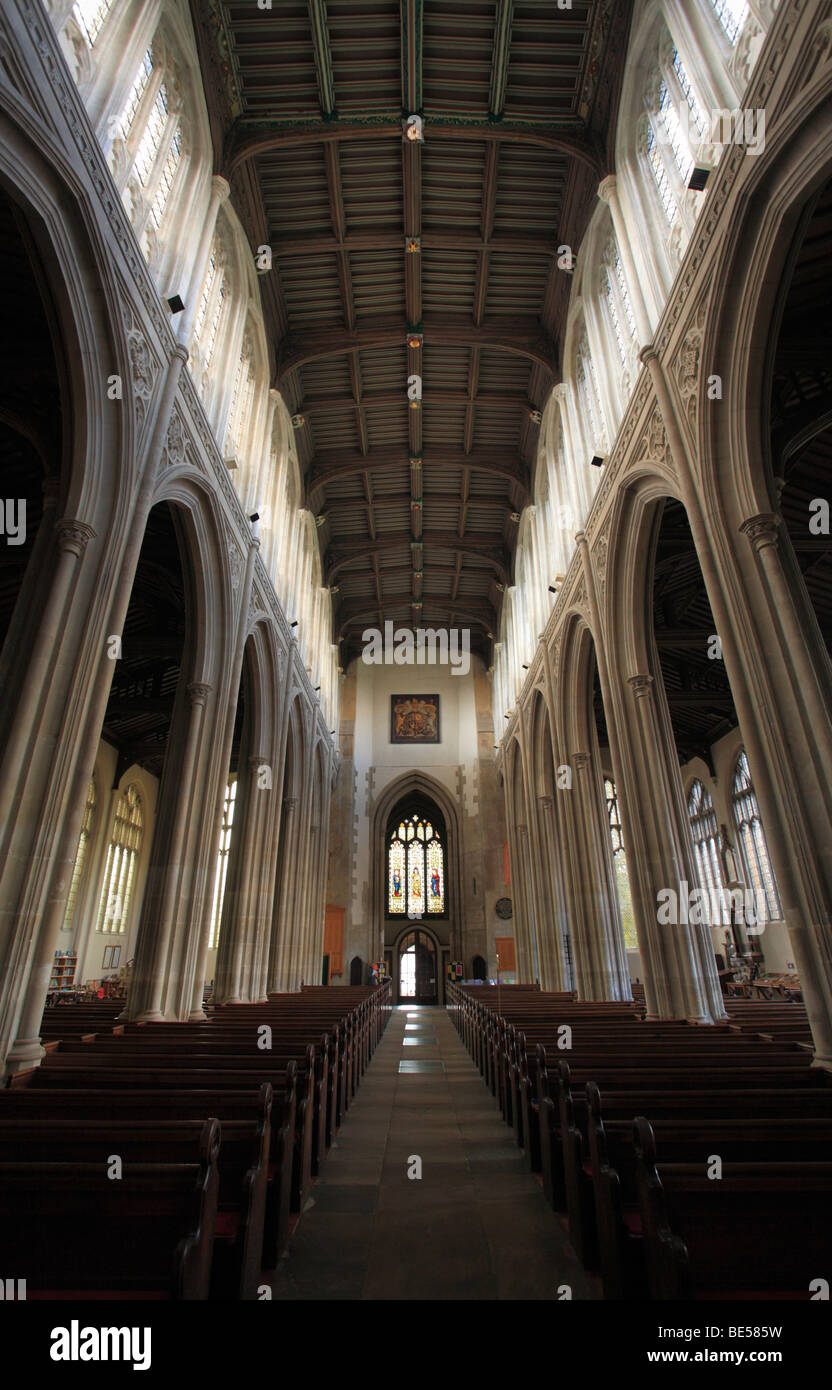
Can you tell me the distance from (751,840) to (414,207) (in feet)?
51.9

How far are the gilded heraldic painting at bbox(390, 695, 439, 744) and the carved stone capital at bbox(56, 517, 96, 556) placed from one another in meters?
18.1

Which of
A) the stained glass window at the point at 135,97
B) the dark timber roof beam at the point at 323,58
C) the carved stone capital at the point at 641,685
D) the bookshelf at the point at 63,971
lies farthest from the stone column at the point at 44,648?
the bookshelf at the point at 63,971

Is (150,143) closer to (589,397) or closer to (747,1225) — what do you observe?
(589,397)

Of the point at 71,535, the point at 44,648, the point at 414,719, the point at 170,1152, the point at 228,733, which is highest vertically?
the point at 414,719

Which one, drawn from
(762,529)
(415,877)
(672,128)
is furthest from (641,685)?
(415,877)

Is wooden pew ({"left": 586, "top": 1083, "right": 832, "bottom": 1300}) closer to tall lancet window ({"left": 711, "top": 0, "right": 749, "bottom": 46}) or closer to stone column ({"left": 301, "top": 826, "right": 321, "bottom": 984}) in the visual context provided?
tall lancet window ({"left": 711, "top": 0, "right": 749, "bottom": 46})

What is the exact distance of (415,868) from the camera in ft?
79.9

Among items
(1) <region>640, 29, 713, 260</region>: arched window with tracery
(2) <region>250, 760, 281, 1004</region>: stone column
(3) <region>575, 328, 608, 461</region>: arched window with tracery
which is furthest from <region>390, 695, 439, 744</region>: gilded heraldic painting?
(1) <region>640, 29, 713, 260</region>: arched window with tracery

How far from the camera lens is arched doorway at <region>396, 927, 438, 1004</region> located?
23281 millimetres

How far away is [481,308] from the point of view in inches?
530

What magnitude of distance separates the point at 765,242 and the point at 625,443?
122 inches
